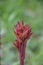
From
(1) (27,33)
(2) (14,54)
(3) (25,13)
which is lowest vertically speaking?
(2) (14,54)

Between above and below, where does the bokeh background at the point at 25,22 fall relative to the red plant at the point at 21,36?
below

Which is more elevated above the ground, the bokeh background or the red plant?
the red plant

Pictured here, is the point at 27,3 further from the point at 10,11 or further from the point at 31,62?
the point at 31,62

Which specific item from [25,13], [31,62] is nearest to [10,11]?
[25,13]

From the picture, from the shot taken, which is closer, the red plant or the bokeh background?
the red plant

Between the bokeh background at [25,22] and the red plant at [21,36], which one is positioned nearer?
the red plant at [21,36]

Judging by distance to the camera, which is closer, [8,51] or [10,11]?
[8,51]

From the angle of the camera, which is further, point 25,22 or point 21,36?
point 25,22

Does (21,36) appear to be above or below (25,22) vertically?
above
